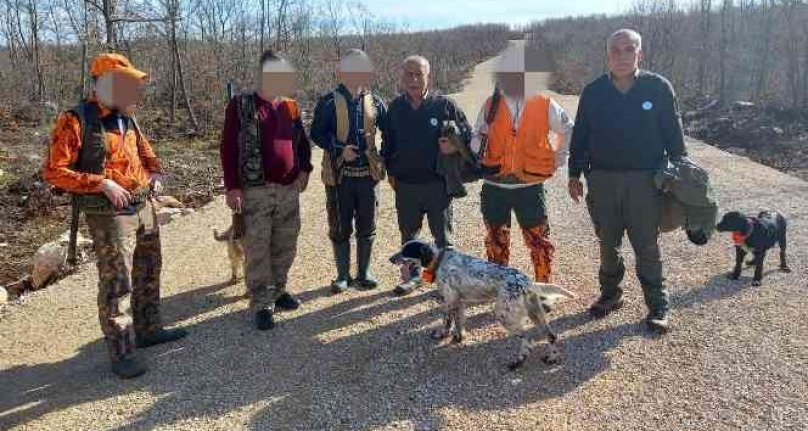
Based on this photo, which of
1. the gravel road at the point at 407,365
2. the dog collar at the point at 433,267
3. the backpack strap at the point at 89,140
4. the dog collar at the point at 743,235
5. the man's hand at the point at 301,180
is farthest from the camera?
the dog collar at the point at 743,235

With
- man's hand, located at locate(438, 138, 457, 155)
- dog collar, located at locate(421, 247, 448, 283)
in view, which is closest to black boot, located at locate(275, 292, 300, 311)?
dog collar, located at locate(421, 247, 448, 283)

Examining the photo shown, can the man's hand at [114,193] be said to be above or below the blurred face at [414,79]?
below

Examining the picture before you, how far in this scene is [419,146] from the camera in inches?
179

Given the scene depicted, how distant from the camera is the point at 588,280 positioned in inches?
212

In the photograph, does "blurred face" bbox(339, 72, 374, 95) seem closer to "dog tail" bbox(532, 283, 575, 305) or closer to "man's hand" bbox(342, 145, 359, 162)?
"man's hand" bbox(342, 145, 359, 162)

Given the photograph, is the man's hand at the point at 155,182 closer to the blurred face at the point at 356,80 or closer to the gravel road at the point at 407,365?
the gravel road at the point at 407,365

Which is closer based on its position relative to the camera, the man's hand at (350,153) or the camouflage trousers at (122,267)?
the camouflage trousers at (122,267)

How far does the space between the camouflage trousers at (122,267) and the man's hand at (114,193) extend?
170 millimetres

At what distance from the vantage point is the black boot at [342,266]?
5.12 meters

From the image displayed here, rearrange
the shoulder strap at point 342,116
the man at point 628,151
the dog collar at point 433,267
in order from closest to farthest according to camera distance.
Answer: the man at point 628,151
the dog collar at point 433,267
the shoulder strap at point 342,116

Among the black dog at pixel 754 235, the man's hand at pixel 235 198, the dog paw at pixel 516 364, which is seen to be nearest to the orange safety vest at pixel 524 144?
the dog paw at pixel 516 364

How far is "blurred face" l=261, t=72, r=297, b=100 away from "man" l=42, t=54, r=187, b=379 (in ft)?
2.55

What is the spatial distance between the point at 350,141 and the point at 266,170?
71cm

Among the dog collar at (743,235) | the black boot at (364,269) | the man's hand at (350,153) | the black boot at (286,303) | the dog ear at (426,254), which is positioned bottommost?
the black boot at (286,303)
